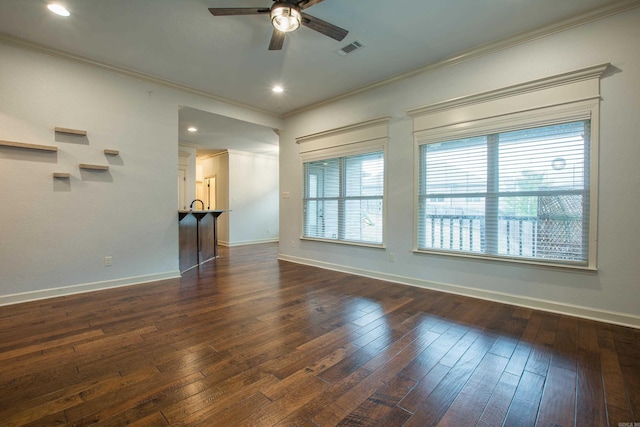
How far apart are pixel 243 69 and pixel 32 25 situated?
216cm

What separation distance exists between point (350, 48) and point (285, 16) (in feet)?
3.93

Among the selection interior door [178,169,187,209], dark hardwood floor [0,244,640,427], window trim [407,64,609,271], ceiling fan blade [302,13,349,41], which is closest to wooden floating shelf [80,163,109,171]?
dark hardwood floor [0,244,640,427]

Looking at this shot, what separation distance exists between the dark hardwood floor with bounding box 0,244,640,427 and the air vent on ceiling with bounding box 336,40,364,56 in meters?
2.99

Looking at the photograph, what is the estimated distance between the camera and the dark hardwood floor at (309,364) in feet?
4.96

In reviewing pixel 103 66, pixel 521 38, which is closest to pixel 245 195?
pixel 103 66

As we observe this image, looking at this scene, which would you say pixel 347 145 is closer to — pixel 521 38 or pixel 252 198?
pixel 521 38

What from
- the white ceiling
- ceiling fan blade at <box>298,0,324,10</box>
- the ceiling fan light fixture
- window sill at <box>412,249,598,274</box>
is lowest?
window sill at <box>412,249,598,274</box>

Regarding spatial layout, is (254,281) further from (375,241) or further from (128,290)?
(375,241)

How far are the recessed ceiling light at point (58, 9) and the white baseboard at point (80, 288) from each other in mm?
3024

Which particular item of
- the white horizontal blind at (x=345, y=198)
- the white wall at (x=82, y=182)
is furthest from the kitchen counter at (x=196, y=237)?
the white horizontal blind at (x=345, y=198)

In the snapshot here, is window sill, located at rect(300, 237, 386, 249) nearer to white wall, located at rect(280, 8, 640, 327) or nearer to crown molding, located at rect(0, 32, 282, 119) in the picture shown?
white wall, located at rect(280, 8, 640, 327)

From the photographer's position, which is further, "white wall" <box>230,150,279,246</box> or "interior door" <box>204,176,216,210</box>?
"interior door" <box>204,176,216,210</box>

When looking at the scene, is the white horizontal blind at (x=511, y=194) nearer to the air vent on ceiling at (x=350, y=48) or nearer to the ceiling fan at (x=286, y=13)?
the air vent on ceiling at (x=350, y=48)

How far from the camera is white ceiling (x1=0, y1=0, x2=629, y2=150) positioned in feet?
8.89
